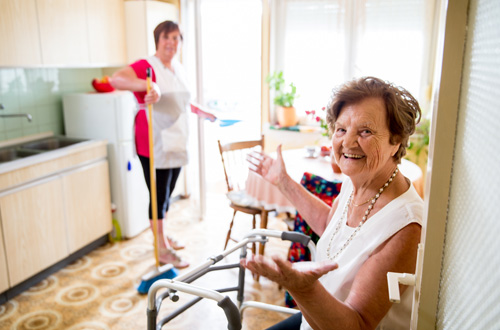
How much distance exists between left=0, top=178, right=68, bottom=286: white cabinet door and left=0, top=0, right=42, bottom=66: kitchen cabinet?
2.69ft

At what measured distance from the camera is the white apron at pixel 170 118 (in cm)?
280

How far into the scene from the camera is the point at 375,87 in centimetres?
116

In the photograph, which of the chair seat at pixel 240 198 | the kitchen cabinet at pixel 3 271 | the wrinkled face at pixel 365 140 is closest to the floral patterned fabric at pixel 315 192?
the chair seat at pixel 240 198

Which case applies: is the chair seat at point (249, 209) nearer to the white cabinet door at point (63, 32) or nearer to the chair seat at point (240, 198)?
the chair seat at point (240, 198)

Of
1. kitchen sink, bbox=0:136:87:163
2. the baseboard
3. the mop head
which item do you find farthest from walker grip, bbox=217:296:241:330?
kitchen sink, bbox=0:136:87:163

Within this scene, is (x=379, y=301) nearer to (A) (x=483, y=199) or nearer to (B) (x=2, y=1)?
(A) (x=483, y=199)

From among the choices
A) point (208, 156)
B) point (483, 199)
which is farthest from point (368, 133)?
point (208, 156)

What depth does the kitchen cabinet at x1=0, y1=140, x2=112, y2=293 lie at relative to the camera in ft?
8.23

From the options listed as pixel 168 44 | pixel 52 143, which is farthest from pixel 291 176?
pixel 52 143

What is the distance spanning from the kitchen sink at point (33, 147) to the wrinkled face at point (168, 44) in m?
1.05

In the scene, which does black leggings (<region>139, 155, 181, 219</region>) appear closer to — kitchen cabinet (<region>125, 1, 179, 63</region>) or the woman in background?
the woman in background

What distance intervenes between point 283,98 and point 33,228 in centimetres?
254

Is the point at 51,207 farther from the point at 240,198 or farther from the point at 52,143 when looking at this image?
the point at 240,198

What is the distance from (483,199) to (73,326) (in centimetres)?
244
